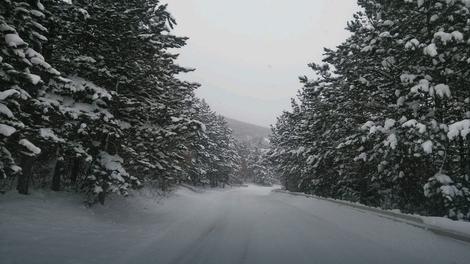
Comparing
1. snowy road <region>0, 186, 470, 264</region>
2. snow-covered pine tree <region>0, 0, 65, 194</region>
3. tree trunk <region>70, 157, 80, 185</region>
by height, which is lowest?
snowy road <region>0, 186, 470, 264</region>

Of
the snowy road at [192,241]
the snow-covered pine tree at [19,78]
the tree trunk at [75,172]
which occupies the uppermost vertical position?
the snow-covered pine tree at [19,78]

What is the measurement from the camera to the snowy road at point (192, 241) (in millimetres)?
6562

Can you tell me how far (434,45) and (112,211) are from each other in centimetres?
1130

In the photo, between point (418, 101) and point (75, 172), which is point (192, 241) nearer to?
point (75, 172)

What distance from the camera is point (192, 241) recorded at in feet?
27.8

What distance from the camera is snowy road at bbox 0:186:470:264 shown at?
6.56m

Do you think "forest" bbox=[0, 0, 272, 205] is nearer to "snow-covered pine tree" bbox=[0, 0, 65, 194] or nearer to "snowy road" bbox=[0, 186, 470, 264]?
"snow-covered pine tree" bbox=[0, 0, 65, 194]

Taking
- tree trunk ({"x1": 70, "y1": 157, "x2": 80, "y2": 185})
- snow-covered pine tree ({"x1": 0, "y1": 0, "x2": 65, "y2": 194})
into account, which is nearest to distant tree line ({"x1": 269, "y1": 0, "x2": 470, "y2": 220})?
snow-covered pine tree ({"x1": 0, "y1": 0, "x2": 65, "y2": 194})

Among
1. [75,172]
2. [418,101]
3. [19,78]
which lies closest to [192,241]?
[19,78]

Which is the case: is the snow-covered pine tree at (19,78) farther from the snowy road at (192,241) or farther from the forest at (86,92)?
the snowy road at (192,241)

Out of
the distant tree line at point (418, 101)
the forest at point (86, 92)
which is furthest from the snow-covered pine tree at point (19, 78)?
the distant tree line at point (418, 101)

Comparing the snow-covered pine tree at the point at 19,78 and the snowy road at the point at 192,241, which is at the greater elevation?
the snow-covered pine tree at the point at 19,78

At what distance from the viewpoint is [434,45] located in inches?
357

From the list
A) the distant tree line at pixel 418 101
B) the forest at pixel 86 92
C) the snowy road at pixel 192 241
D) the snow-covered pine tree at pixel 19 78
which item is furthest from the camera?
the distant tree line at pixel 418 101
